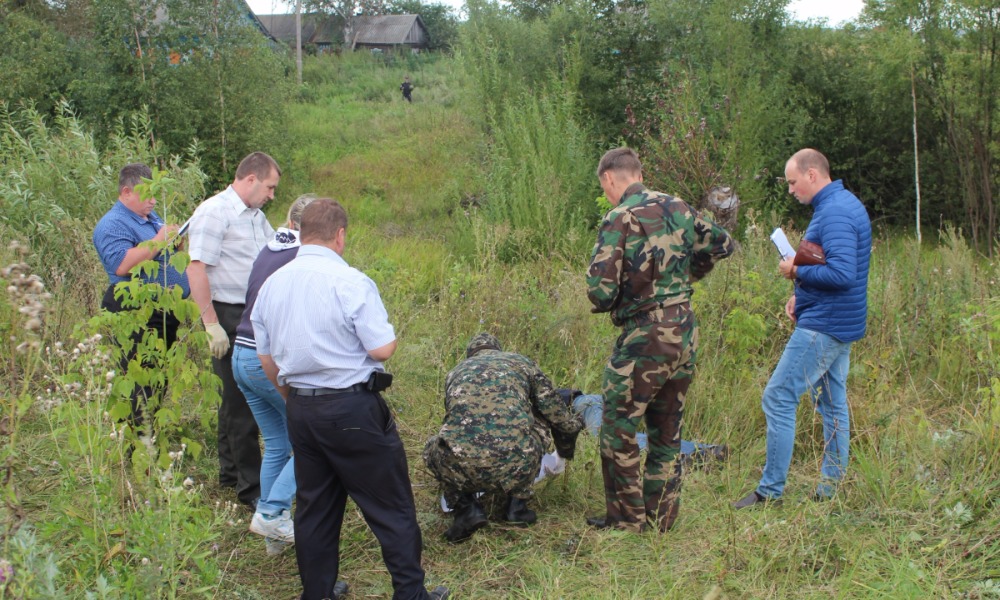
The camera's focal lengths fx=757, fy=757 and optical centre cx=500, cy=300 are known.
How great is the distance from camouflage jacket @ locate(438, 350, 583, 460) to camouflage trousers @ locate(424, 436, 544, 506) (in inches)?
1.0

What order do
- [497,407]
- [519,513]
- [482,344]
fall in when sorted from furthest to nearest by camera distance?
[482,344] < [519,513] < [497,407]

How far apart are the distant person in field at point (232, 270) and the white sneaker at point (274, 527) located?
0.52 metres

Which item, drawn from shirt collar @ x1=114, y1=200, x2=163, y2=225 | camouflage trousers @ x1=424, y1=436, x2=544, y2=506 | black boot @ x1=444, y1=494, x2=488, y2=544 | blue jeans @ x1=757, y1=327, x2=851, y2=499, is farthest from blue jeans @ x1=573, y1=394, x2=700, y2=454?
shirt collar @ x1=114, y1=200, x2=163, y2=225

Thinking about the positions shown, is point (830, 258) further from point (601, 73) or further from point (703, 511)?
point (601, 73)

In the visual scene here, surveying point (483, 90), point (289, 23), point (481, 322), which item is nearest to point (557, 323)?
point (481, 322)

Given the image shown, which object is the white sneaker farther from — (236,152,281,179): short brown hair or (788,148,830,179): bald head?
(788,148,830,179): bald head

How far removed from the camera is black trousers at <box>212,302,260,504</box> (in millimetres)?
4160

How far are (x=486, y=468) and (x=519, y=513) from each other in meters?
0.45

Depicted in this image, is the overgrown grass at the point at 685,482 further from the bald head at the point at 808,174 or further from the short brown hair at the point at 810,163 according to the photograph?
the short brown hair at the point at 810,163

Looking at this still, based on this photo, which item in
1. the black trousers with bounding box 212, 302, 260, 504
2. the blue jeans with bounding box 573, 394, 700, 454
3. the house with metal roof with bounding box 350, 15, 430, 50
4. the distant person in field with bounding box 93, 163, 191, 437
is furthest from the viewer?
the house with metal roof with bounding box 350, 15, 430, 50

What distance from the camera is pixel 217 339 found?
13.0ft

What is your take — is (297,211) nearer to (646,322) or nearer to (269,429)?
(269,429)

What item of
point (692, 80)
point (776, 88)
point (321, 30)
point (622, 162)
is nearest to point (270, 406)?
point (622, 162)

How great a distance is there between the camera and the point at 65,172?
773 cm
